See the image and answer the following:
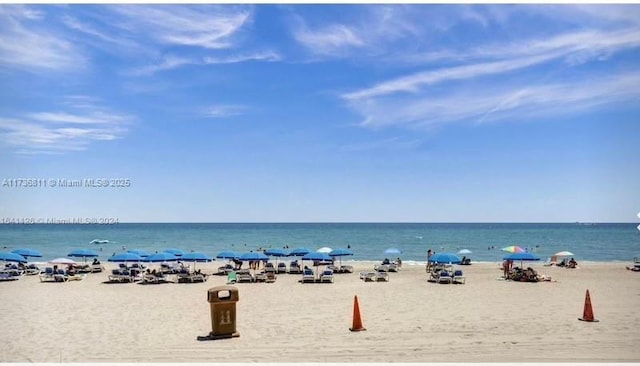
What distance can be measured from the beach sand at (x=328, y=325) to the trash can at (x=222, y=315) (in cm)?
26

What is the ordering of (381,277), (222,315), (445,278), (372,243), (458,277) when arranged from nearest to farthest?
(222,315) → (445,278) → (458,277) → (381,277) → (372,243)

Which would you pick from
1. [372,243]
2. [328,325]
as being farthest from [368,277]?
[372,243]

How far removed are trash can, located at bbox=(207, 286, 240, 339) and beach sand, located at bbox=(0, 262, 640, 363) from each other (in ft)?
0.84

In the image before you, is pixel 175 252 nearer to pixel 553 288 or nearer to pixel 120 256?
pixel 120 256

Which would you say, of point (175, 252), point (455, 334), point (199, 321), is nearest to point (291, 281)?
point (175, 252)

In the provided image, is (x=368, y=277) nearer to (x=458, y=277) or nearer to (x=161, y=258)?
(x=458, y=277)

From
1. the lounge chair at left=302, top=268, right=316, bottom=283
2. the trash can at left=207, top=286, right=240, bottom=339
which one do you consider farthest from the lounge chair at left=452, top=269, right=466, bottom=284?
the trash can at left=207, top=286, right=240, bottom=339

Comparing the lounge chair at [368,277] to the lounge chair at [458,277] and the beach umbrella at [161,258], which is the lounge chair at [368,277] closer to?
the lounge chair at [458,277]

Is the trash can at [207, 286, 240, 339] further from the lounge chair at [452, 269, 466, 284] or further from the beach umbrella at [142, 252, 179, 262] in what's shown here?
the beach umbrella at [142, 252, 179, 262]

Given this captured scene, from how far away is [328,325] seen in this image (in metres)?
11.8

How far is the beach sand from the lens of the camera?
906cm

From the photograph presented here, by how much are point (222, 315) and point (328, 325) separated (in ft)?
9.20

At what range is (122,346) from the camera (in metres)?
9.83

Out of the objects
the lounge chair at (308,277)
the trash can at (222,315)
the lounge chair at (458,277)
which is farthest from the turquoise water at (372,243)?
the trash can at (222,315)
